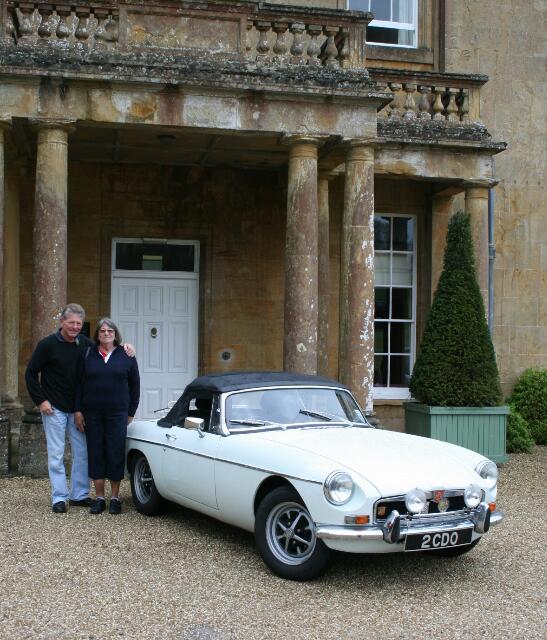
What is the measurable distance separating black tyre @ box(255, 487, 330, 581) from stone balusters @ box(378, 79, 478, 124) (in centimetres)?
777

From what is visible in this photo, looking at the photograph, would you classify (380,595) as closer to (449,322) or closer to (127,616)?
(127,616)

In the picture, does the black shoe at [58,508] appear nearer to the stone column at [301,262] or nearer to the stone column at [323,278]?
the stone column at [301,262]

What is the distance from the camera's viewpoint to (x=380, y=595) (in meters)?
5.51

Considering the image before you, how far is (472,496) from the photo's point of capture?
19.3 feet

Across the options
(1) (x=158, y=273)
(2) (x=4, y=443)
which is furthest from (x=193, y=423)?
(1) (x=158, y=273)

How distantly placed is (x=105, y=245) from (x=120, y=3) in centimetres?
412

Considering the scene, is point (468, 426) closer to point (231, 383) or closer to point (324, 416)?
point (324, 416)

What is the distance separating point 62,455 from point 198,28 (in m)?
5.32

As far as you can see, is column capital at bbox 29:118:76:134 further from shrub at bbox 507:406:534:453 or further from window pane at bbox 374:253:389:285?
shrub at bbox 507:406:534:453

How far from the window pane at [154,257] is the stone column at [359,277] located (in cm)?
369

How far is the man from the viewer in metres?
7.80

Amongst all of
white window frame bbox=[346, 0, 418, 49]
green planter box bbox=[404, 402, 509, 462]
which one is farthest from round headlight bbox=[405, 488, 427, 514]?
white window frame bbox=[346, 0, 418, 49]

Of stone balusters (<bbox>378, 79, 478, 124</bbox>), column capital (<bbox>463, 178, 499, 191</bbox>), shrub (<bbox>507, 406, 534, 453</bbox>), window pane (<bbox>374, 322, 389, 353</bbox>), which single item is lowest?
shrub (<bbox>507, 406, 534, 453</bbox>)

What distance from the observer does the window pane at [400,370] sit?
1452 centimetres
